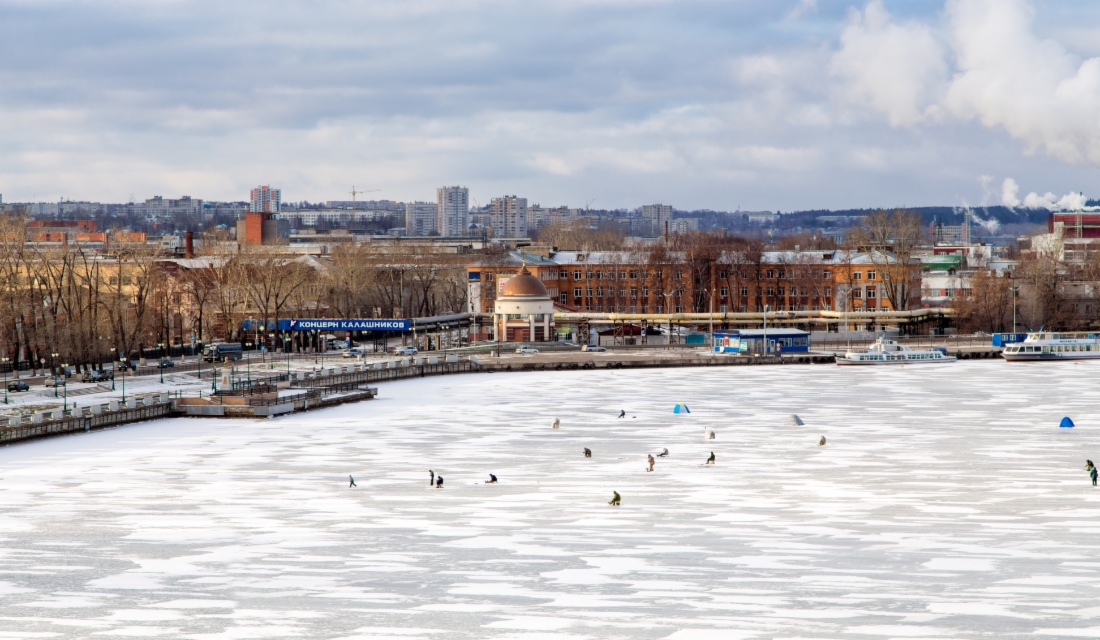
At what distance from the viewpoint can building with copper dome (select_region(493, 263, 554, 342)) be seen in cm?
9550

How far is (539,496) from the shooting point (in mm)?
36812

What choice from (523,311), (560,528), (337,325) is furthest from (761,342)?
(560,528)

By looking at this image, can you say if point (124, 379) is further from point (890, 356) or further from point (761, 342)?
point (890, 356)

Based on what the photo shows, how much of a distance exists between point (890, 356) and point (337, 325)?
36.8 metres

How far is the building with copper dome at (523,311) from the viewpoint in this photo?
95.5 m

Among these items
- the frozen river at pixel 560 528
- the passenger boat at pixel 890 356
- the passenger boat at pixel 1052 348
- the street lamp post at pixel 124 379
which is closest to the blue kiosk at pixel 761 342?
the passenger boat at pixel 890 356

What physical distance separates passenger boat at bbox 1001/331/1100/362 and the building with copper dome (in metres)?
30.5

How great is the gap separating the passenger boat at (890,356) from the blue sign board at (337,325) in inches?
1202

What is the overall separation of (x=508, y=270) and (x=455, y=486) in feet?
253

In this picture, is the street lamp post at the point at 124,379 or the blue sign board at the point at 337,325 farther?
the blue sign board at the point at 337,325

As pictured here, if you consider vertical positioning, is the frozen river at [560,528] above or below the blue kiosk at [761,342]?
below

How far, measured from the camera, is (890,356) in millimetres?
83625

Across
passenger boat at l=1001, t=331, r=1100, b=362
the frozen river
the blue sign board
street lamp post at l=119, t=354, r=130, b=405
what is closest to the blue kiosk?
passenger boat at l=1001, t=331, r=1100, b=362

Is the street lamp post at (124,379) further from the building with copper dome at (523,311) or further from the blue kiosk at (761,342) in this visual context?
the blue kiosk at (761,342)
